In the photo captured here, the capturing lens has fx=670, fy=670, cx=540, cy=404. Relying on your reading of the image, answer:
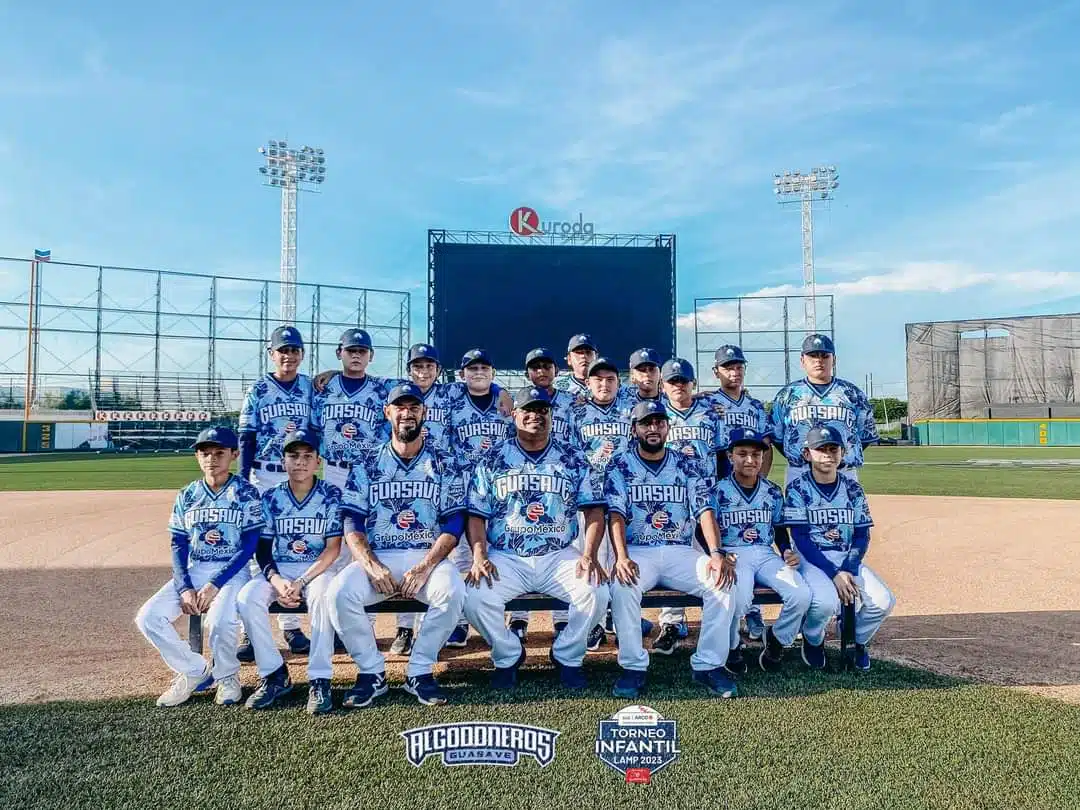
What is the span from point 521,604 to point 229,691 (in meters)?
1.34

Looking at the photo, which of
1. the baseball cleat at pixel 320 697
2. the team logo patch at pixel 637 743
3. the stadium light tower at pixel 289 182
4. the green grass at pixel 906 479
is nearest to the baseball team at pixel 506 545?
the baseball cleat at pixel 320 697

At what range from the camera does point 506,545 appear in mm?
3381

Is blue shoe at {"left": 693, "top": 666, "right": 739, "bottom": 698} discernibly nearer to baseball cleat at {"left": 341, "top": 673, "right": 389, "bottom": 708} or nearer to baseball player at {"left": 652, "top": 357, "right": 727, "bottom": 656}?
baseball player at {"left": 652, "top": 357, "right": 727, "bottom": 656}

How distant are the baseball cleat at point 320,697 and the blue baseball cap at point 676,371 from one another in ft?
8.20

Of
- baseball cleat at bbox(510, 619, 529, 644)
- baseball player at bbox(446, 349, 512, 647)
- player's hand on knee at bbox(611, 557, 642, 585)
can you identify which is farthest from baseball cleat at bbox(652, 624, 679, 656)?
baseball player at bbox(446, 349, 512, 647)

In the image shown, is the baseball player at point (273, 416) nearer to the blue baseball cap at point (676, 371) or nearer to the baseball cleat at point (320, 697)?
the baseball cleat at point (320, 697)

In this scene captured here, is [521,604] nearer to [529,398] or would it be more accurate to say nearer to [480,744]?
[480,744]

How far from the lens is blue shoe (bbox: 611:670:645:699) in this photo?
9.59 feet

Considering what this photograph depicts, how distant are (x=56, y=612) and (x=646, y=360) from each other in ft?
13.6

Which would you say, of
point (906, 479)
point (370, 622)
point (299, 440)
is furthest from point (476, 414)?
point (906, 479)

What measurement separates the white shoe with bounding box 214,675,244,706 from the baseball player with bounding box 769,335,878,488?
125 inches

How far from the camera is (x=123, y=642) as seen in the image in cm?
372

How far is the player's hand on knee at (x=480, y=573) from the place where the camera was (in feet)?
10.4

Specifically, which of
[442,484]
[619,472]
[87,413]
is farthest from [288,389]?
[87,413]
